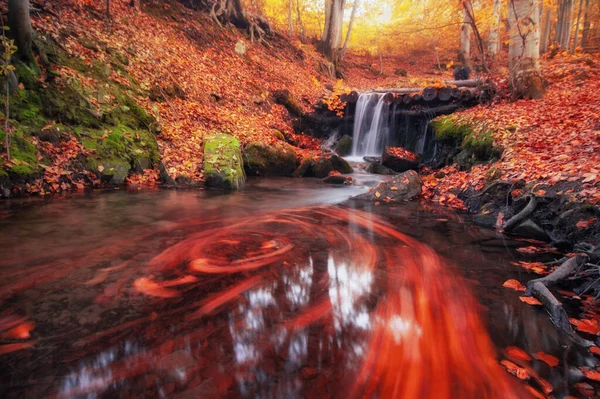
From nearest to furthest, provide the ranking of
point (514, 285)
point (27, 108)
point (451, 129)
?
point (514, 285)
point (27, 108)
point (451, 129)

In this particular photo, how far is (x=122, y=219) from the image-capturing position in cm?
489

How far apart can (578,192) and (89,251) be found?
19.9ft

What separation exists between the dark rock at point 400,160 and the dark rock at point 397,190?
3244 millimetres

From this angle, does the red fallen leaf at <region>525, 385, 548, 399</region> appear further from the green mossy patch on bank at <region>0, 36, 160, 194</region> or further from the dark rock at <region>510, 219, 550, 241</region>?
the green mossy patch on bank at <region>0, 36, 160, 194</region>

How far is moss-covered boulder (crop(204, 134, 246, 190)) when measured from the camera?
8375 millimetres

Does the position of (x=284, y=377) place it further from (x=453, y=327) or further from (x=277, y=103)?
(x=277, y=103)

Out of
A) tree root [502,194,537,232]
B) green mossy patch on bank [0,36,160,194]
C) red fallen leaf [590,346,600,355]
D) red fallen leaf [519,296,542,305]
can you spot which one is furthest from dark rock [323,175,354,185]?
red fallen leaf [590,346,600,355]

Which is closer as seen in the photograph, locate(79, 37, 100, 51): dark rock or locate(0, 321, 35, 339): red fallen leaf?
locate(0, 321, 35, 339): red fallen leaf

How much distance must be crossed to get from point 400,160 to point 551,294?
8.73m

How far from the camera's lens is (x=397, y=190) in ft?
24.0

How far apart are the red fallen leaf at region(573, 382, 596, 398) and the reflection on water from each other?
0.32 feet

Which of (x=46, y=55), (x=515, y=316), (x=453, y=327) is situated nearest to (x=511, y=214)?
(x=515, y=316)

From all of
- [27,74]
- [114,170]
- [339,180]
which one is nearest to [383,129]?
[339,180]

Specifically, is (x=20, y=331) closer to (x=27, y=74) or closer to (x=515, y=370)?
(x=515, y=370)
